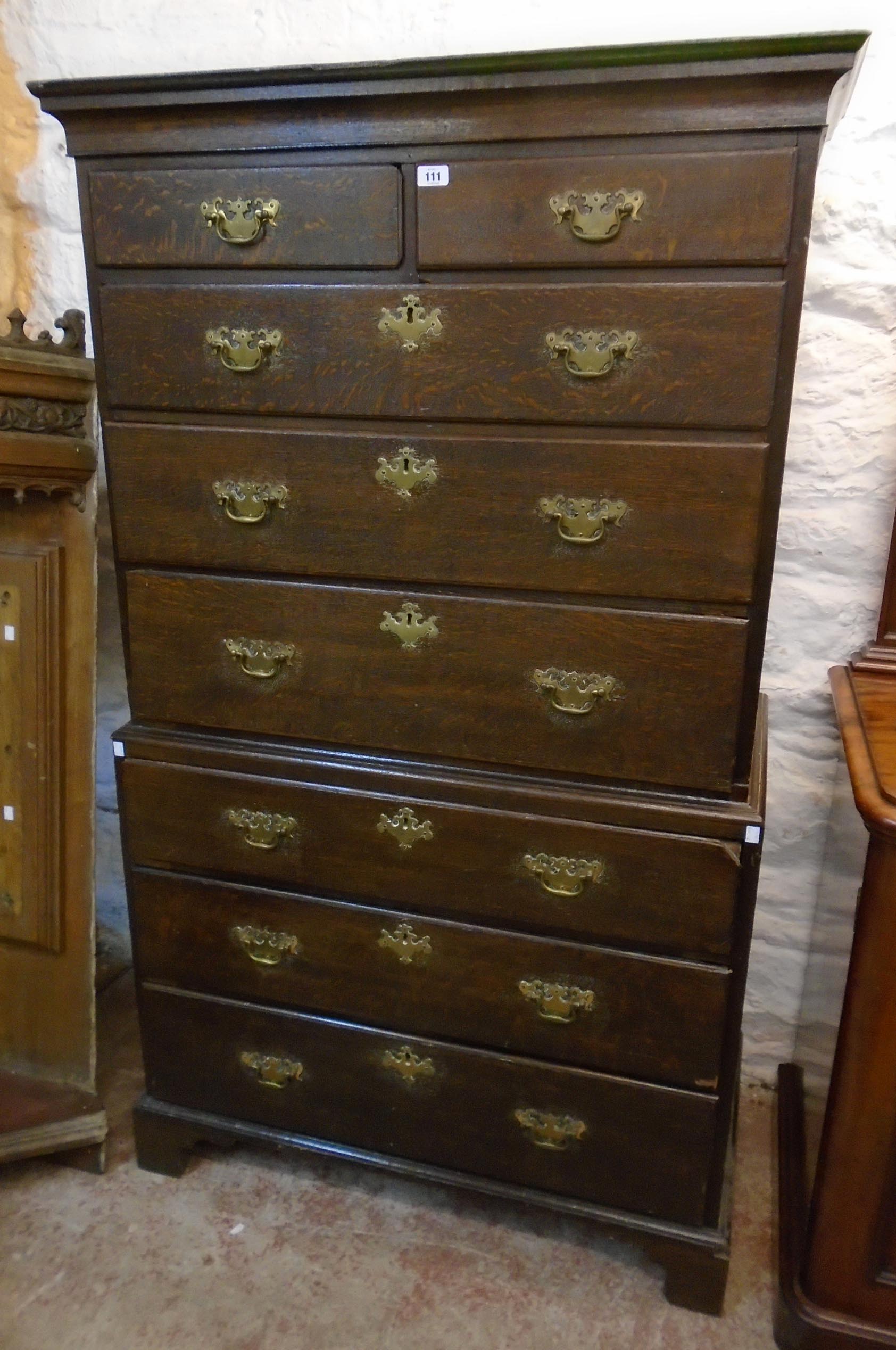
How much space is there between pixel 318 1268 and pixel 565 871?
33.1 inches

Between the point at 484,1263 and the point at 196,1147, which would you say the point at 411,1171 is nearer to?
the point at 484,1263

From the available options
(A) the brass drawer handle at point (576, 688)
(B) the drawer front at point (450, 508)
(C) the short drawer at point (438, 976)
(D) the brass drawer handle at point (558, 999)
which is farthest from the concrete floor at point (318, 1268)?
(B) the drawer front at point (450, 508)

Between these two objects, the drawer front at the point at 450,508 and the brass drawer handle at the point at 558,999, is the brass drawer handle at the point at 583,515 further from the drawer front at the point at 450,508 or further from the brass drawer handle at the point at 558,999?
the brass drawer handle at the point at 558,999

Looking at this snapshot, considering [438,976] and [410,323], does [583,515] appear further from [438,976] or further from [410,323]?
[438,976]

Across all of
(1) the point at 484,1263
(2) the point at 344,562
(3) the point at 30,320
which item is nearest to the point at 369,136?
(2) the point at 344,562

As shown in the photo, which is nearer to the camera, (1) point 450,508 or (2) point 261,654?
(1) point 450,508

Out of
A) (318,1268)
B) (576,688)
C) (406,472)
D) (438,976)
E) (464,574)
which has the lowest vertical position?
(318,1268)

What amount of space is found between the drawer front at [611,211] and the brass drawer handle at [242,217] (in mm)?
202

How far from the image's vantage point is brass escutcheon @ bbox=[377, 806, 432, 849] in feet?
4.68

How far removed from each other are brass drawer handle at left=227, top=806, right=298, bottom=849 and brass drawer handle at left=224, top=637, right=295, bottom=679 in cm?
23

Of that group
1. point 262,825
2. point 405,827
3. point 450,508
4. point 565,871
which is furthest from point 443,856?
point 450,508

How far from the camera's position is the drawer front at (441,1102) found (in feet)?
4.82

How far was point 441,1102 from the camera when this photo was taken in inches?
61.6

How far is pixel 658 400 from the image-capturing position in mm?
1183
